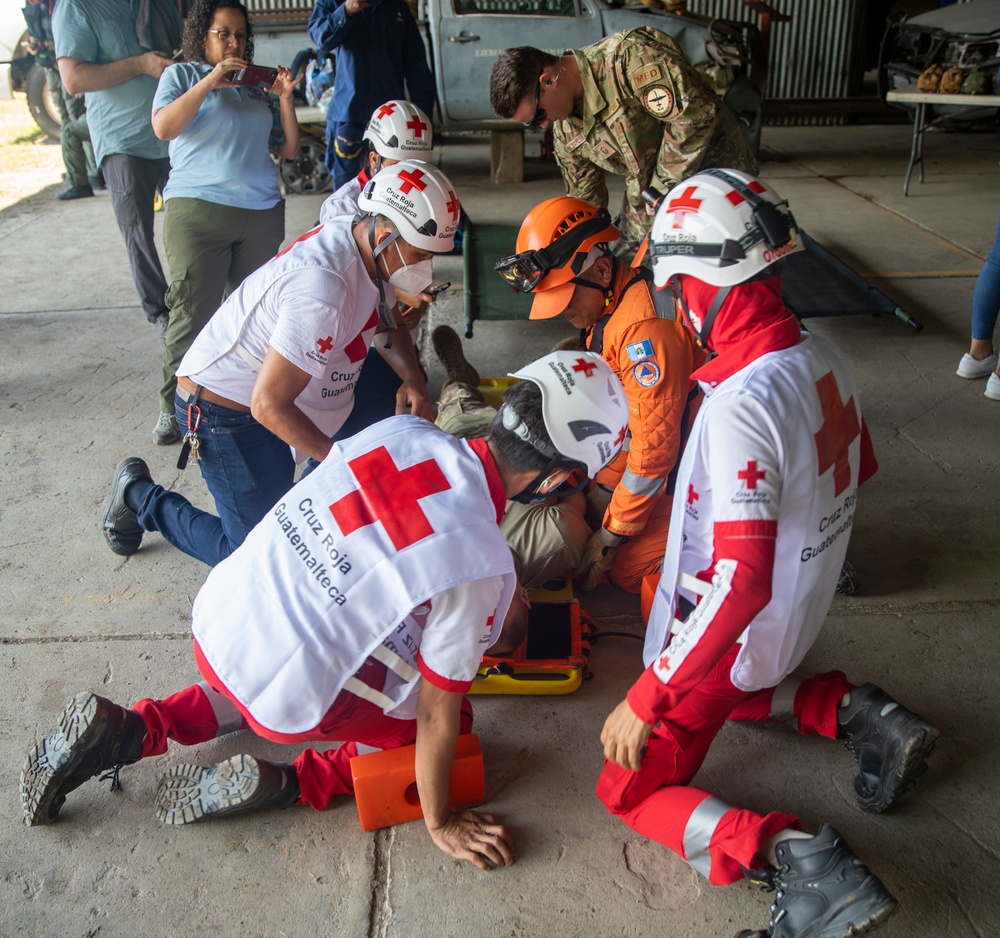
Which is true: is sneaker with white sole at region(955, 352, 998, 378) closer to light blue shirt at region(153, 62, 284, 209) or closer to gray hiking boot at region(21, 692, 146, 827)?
light blue shirt at region(153, 62, 284, 209)

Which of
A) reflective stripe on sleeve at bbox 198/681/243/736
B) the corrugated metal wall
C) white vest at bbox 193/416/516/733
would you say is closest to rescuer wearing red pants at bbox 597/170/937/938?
white vest at bbox 193/416/516/733

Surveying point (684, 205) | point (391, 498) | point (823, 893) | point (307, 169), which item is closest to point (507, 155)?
point (307, 169)

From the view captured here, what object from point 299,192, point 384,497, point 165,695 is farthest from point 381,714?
point 299,192

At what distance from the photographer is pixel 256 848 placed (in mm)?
2246

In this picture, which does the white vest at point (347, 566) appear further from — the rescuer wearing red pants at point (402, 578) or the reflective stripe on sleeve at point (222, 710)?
the reflective stripe on sleeve at point (222, 710)

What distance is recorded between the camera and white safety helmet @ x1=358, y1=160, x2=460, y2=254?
2697 millimetres

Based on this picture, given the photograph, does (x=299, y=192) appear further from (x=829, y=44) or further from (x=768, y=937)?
(x=768, y=937)

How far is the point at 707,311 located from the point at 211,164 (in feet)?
9.07

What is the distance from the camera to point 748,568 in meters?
1.80

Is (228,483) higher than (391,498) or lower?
lower

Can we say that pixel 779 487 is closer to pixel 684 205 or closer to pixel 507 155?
pixel 684 205

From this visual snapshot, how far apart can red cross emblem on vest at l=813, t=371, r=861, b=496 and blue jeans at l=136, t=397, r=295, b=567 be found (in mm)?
1851

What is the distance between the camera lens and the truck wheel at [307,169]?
8500mm

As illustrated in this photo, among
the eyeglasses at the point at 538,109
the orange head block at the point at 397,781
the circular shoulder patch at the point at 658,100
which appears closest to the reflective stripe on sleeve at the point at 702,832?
the orange head block at the point at 397,781
